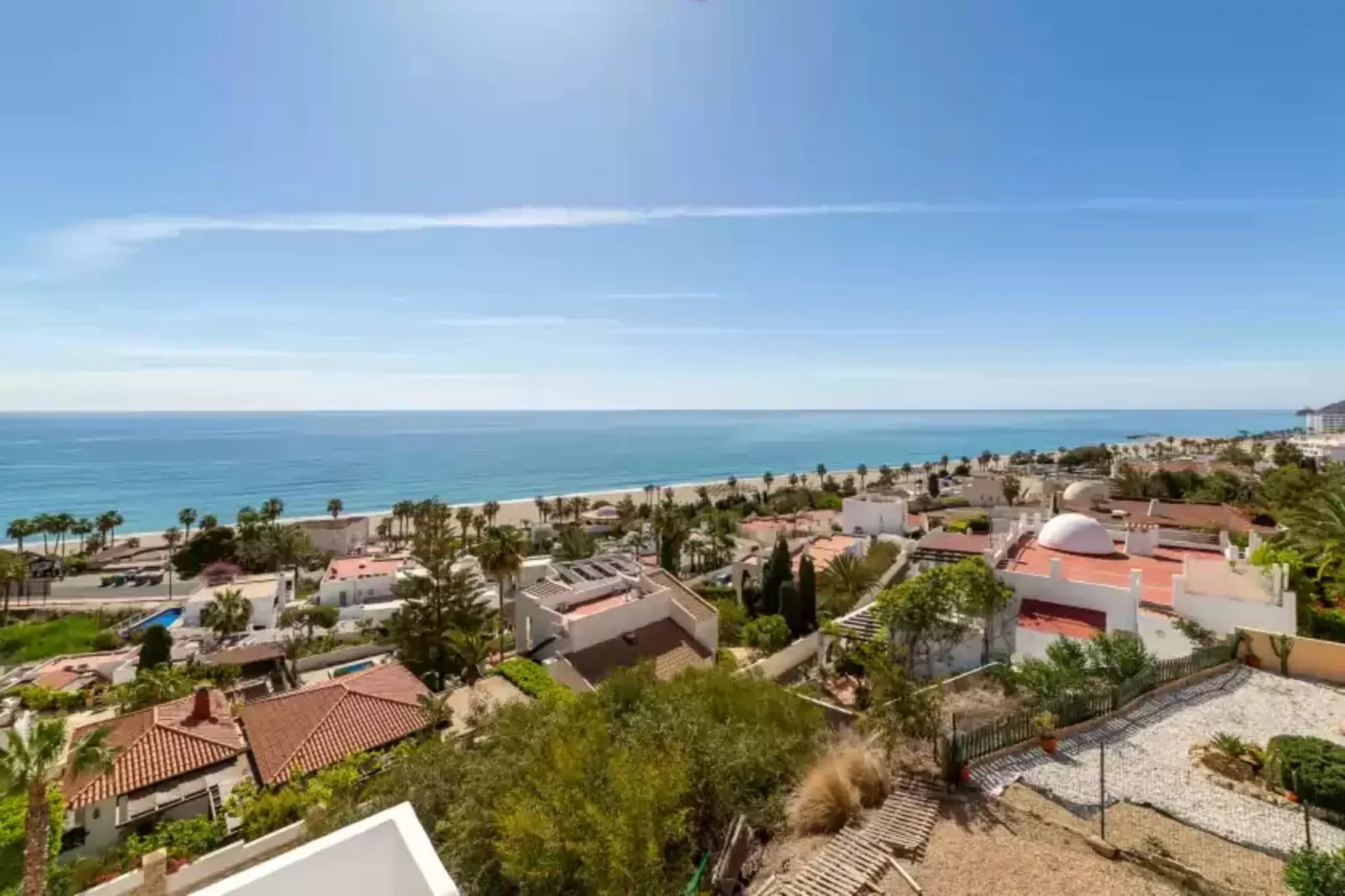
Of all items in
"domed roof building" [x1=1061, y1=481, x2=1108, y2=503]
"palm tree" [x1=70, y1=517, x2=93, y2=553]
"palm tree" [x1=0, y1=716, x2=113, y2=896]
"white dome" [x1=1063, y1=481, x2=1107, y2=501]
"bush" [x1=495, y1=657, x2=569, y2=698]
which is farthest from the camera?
"palm tree" [x1=70, y1=517, x2=93, y2=553]

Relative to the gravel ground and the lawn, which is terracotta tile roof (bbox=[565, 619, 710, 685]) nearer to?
the gravel ground

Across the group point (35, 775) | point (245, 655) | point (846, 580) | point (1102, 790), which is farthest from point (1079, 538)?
point (245, 655)

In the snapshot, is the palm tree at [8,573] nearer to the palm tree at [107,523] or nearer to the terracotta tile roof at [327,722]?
the palm tree at [107,523]

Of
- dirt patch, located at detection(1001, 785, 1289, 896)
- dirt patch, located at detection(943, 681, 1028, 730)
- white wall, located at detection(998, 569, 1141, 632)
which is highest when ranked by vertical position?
white wall, located at detection(998, 569, 1141, 632)

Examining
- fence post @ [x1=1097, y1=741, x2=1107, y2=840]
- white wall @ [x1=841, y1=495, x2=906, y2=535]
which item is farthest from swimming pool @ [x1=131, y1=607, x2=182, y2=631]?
fence post @ [x1=1097, y1=741, x2=1107, y2=840]

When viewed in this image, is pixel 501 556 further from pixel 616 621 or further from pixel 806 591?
pixel 806 591
